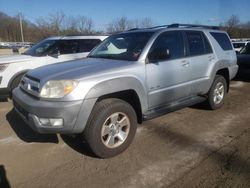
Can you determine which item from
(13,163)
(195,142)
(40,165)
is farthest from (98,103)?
(195,142)

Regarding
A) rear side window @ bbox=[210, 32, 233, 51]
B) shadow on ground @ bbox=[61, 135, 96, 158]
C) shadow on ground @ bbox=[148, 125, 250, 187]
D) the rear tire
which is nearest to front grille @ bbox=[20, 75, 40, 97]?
shadow on ground @ bbox=[61, 135, 96, 158]

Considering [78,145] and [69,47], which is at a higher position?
[69,47]

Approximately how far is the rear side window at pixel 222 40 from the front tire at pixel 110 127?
10.3 feet

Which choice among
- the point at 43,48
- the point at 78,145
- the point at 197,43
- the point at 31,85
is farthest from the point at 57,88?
the point at 43,48

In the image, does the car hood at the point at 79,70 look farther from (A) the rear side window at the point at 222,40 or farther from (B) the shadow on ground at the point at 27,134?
(A) the rear side window at the point at 222,40

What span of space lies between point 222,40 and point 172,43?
6.53ft

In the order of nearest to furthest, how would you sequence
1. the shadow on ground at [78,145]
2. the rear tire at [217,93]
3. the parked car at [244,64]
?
the shadow on ground at [78,145] < the rear tire at [217,93] < the parked car at [244,64]

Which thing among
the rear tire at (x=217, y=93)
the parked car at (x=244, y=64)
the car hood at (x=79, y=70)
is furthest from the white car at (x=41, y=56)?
the parked car at (x=244, y=64)

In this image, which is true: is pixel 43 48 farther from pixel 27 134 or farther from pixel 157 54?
pixel 157 54

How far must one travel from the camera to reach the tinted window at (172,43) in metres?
4.65

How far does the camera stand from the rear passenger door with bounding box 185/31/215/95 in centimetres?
524

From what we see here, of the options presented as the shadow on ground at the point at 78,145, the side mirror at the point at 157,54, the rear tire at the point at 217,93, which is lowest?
the shadow on ground at the point at 78,145

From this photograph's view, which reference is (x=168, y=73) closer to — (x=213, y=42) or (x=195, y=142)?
(x=195, y=142)

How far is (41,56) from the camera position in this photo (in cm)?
739
